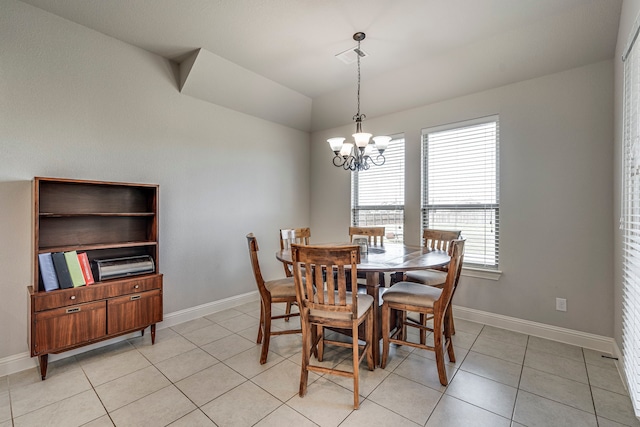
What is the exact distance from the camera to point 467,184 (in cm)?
335

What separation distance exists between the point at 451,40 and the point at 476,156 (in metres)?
1.26

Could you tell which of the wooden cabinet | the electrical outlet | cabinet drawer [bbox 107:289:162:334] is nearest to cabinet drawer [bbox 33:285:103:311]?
the wooden cabinet

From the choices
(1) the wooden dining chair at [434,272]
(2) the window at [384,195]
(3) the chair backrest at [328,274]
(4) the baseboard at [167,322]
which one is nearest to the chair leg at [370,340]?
(3) the chair backrest at [328,274]

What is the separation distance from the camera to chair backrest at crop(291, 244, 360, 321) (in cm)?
181

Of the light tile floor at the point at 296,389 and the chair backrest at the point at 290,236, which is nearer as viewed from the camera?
the light tile floor at the point at 296,389

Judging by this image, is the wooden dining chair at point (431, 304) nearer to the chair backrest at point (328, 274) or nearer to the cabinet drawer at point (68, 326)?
the chair backrest at point (328, 274)

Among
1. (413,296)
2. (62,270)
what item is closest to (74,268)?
(62,270)

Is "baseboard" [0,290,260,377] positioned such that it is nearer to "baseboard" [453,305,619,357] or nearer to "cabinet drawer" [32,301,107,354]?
"cabinet drawer" [32,301,107,354]

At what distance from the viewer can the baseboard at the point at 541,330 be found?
2.54 m

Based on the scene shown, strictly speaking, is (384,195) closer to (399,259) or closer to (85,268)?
(399,259)

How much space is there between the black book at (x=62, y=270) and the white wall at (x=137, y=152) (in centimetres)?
34

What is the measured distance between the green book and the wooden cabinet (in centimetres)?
5

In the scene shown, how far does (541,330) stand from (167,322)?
12.8 ft

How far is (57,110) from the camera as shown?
8.04 feet
